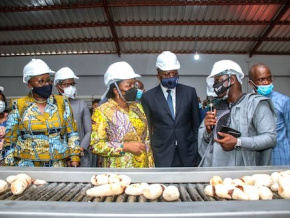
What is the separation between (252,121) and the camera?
→ 1957 millimetres

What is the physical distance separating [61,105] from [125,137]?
A: 0.59 meters

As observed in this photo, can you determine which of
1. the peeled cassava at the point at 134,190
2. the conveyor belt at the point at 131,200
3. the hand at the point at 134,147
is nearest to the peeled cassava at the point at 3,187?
the conveyor belt at the point at 131,200

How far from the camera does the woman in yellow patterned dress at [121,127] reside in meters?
1.94

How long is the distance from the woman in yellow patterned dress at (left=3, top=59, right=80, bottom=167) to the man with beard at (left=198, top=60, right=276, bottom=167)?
1025 mm

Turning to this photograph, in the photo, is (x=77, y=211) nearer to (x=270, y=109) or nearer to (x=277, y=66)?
(x=270, y=109)

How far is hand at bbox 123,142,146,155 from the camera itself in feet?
6.29

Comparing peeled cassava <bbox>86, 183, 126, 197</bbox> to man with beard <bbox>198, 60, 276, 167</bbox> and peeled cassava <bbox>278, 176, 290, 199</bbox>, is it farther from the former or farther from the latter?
man with beard <bbox>198, 60, 276, 167</bbox>

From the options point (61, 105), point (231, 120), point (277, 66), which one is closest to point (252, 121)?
point (231, 120)

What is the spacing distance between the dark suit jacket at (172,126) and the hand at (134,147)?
0.57m

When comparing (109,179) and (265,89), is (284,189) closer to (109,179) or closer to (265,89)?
(109,179)

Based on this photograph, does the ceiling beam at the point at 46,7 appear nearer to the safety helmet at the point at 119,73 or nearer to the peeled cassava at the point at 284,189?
the safety helmet at the point at 119,73

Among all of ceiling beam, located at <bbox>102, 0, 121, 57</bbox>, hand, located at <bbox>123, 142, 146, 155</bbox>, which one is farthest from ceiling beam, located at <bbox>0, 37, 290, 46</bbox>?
hand, located at <bbox>123, 142, 146, 155</bbox>

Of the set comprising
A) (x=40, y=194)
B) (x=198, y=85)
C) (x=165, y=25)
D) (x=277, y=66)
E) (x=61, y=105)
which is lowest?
(x=40, y=194)

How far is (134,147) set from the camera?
75.7 inches
